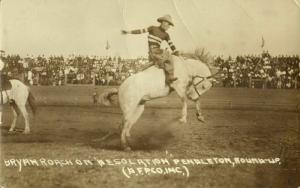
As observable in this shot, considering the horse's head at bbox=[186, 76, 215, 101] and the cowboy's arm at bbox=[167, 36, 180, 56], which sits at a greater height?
the cowboy's arm at bbox=[167, 36, 180, 56]

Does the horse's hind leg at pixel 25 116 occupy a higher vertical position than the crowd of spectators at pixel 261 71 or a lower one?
lower

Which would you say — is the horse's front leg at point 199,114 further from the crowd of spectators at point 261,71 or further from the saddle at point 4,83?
the saddle at point 4,83

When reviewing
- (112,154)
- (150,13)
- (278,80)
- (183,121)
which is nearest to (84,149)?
(112,154)

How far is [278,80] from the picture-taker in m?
3.34

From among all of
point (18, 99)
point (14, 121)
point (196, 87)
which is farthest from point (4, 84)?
point (196, 87)

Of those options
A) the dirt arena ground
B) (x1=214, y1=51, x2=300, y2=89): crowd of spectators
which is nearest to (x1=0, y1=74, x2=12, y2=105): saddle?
the dirt arena ground

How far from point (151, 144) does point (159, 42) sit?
0.59 meters

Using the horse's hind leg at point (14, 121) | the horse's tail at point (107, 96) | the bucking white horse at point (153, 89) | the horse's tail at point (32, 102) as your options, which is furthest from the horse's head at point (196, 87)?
the horse's hind leg at point (14, 121)

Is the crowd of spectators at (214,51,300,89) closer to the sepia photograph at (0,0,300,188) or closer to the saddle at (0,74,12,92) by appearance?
the sepia photograph at (0,0,300,188)

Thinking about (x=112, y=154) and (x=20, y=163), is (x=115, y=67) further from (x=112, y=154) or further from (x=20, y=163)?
(x=20, y=163)

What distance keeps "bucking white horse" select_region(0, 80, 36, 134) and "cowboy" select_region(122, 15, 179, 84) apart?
2.18 ft

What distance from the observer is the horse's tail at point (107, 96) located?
3264 millimetres

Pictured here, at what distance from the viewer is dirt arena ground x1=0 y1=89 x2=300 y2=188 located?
10.7ft

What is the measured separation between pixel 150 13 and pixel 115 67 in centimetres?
37
